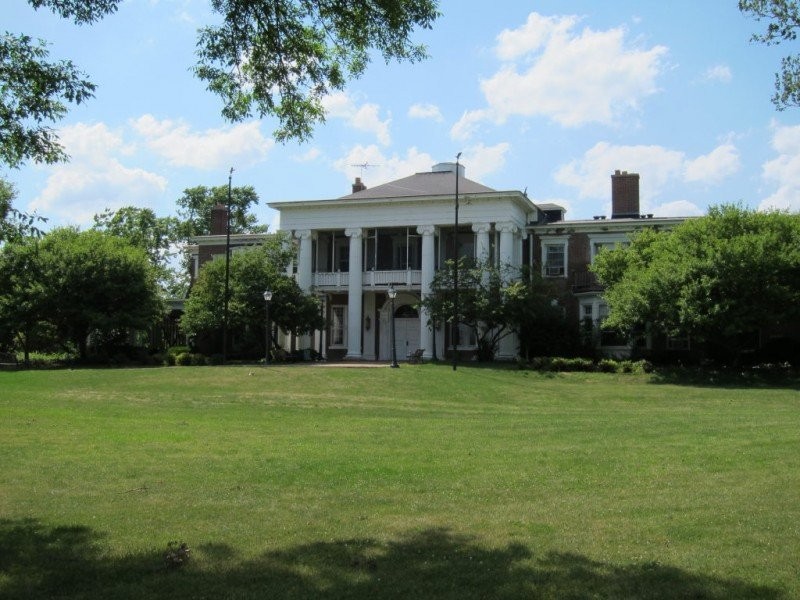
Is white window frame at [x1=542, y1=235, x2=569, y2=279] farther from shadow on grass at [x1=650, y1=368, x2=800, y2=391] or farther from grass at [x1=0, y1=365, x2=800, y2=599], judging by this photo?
grass at [x1=0, y1=365, x2=800, y2=599]

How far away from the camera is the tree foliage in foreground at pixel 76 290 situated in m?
38.5

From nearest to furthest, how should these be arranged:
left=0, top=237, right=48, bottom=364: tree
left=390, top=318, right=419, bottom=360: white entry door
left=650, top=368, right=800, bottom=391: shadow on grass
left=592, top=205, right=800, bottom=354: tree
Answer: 1. left=650, top=368, right=800, bottom=391: shadow on grass
2. left=592, top=205, right=800, bottom=354: tree
3. left=0, top=237, right=48, bottom=364: tree
4. left=390, top=318, right=419, bottom=360: white entry door

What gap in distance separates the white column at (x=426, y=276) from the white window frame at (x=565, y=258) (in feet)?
19.8

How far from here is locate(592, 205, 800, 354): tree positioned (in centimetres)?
2886

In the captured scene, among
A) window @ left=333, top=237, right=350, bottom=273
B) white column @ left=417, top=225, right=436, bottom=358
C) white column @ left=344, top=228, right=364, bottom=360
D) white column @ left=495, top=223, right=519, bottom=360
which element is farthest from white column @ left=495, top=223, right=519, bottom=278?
window @ left=333, top=237, right=350, bottom=273

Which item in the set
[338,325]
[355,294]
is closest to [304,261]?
[355,294]

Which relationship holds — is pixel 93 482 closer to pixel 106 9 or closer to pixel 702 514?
pixel 106 9

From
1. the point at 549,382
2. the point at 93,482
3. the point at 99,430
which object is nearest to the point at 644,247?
the point at 549,382

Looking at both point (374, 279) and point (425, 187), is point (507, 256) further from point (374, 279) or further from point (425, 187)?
point (374, 279)

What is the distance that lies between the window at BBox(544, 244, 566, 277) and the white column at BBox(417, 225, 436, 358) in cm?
617

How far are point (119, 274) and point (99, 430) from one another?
90.1 feet

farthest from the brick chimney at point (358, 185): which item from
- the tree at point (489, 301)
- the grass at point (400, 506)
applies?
the grass at point (400, 506)

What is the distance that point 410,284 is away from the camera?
41.4 metres

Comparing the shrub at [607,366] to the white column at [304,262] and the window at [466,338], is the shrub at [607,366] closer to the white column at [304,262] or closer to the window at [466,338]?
the window at [466,338]
